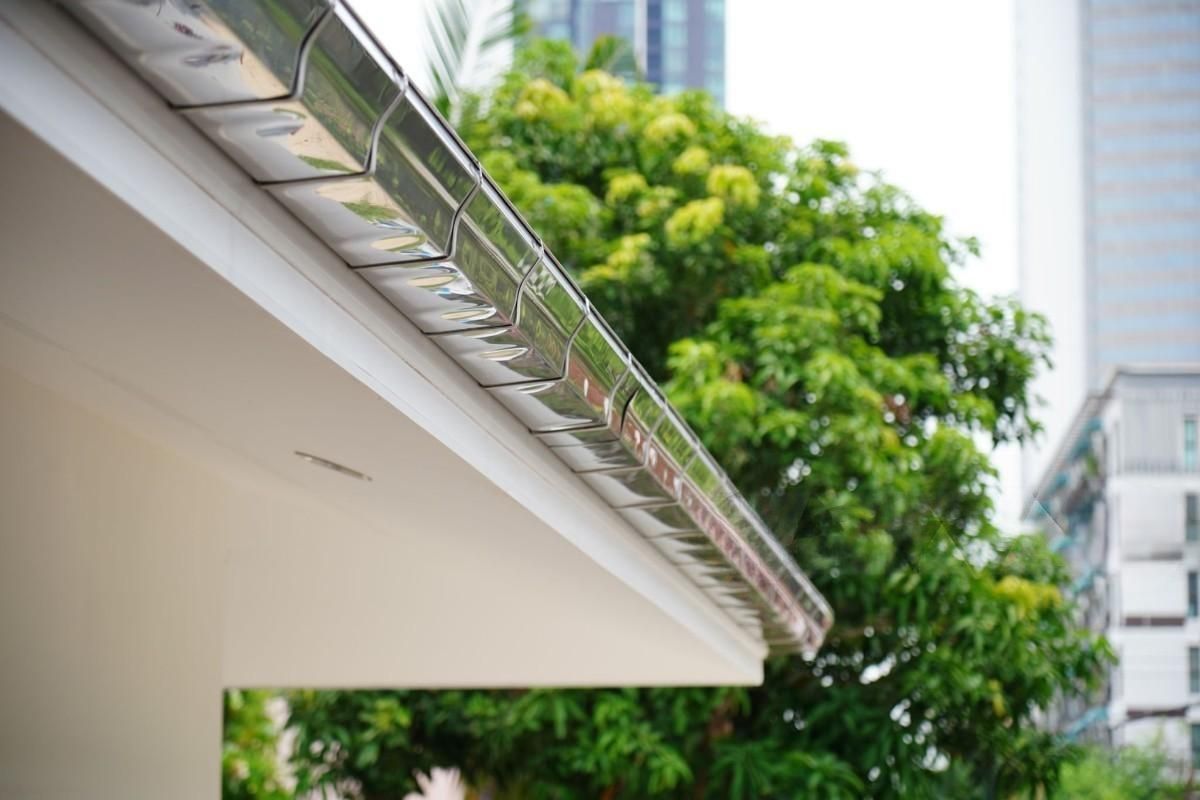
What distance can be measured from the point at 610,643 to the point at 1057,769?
4392mm

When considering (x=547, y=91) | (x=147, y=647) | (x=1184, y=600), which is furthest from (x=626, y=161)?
(x=1184, y=600)

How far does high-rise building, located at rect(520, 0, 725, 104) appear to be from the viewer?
208 feet

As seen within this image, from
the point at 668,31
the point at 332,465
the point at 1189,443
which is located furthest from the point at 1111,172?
the point at 668,31

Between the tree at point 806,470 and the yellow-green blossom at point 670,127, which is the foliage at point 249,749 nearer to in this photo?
the tree at point 806,470

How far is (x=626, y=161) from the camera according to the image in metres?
8.95

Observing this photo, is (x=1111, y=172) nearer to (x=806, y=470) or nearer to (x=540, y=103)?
(x=540, y=103)

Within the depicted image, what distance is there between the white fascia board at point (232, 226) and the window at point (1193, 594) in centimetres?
1421

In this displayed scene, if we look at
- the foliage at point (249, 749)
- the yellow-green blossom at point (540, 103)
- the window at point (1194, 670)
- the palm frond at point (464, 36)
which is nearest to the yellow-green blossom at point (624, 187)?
the yellow-green blossom at point (540, 103)

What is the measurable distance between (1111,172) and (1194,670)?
14387mm

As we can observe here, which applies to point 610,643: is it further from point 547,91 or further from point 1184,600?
point 1184,600

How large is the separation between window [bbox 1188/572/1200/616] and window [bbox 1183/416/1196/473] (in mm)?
1214

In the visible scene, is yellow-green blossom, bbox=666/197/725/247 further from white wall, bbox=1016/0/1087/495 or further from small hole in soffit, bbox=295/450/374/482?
white wall, bbox=1016/0/1087/495

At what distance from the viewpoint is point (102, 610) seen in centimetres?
257

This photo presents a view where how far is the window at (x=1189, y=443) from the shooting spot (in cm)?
1605
